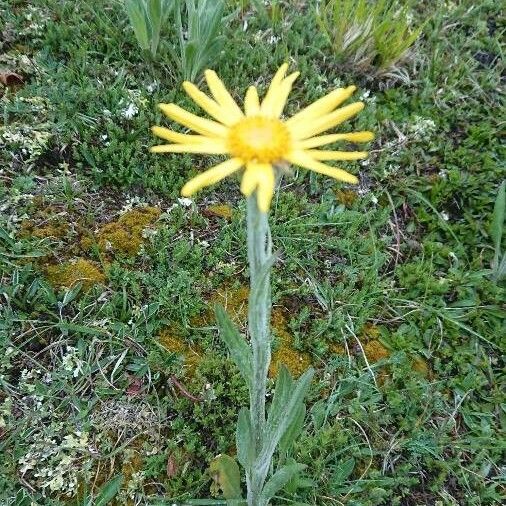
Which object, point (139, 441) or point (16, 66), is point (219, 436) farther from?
point (16, 66)

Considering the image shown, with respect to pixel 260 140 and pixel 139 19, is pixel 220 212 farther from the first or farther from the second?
pixel 260 140

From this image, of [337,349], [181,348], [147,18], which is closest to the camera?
[181,348]

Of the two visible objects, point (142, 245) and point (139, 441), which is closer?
point (139, 441)

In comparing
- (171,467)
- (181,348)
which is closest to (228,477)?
(171,467)

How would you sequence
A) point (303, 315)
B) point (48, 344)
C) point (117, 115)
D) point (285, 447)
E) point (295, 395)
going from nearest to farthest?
1. point (295, 395)
2. point (285, 447)
3. point (48, 344)
4. point (303, 315)
5. point (117, 115)

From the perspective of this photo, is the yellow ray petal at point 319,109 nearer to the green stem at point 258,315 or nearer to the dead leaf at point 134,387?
the green stem at point 258,315

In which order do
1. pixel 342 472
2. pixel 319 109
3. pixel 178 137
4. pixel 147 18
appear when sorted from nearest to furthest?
pixel 178 137, pixel 319 109, pixel 342 472, pixel 147 18

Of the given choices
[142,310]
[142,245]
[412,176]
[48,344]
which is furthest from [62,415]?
[412,176]
